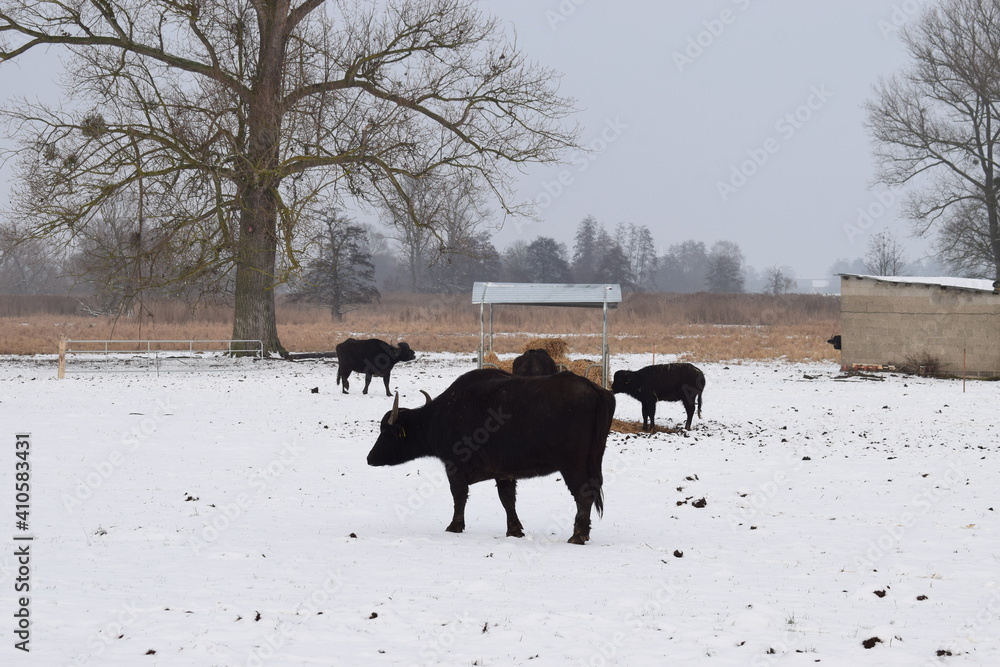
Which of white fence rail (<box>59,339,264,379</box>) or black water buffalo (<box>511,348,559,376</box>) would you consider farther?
white fence rail (<box>59,339,264,379</box>)

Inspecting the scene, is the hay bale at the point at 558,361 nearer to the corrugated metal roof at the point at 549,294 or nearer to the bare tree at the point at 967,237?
the corrugated metal roof at the point at 549,294

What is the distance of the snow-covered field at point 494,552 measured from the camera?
18.3ft

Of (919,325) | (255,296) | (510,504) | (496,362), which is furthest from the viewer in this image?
(255,296)

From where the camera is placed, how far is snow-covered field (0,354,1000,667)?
559 cm

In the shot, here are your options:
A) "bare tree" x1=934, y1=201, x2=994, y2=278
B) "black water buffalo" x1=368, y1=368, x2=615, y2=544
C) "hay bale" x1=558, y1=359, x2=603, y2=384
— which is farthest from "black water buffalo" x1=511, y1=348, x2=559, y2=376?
"bare tree" x1=934, y1=201, x2=994, y2=278

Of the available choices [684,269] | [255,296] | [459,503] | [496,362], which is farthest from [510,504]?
[684,269]

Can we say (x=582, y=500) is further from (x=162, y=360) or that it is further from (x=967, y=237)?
(x=967, y=237)

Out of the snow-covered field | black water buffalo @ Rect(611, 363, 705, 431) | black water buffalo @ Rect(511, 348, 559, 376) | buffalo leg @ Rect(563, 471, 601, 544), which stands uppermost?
black water buffalo @ Rect(511, 348, 559, 376)

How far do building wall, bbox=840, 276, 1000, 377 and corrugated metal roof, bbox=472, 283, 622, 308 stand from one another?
491 inches

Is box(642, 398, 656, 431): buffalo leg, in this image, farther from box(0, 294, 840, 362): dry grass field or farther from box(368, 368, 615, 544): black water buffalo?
box(0, 294, 840, 362): dry grass field

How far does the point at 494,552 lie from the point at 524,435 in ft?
3.87

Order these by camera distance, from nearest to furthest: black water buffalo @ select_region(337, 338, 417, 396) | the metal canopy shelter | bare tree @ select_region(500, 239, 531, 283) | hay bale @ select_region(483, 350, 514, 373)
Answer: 1. hay bale @ select_region(483, 350, 514, 373)
2. the metal canopy shelter
3. black water buffalo @ select_region(337, 338, 417, 396)
4. bare tree @ select_region(500, 239, 531, 283)

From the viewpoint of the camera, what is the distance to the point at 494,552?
324 inches

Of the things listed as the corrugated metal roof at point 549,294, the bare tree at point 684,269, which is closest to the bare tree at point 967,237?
the corrugated metal roof at point 549,294
